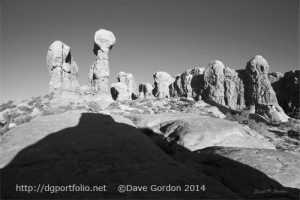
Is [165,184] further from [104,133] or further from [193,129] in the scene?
[193,129]

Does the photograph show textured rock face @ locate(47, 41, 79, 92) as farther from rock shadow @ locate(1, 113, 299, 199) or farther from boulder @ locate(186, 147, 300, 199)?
boulder @ locate(186, 147, 300, 199)

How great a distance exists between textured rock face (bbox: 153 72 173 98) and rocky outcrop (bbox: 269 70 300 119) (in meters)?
38.9

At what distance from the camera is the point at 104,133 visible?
6293mm

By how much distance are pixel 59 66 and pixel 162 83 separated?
166 feet

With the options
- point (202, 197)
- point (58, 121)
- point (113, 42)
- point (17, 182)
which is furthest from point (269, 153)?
point (113, 42)

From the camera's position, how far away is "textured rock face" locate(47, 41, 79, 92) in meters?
44.4

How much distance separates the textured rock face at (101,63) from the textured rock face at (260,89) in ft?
129

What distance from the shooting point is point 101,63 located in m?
48.0

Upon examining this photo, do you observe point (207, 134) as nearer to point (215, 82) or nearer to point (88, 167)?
point (88, 167)

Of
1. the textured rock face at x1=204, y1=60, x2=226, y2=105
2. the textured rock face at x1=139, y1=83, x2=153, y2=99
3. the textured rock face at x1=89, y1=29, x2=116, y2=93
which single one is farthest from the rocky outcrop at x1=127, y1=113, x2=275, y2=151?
the textured rock face at x1=139, y1=83, x2=153, y2=99

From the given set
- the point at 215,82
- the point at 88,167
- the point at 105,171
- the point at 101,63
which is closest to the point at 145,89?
the point at 215,82

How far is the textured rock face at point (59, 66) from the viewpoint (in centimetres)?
4437

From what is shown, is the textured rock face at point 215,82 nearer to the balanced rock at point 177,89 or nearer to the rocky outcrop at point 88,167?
the balanced rock at point 177,89

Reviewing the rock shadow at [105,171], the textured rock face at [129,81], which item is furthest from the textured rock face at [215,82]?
the rock shadow at [105,171]
